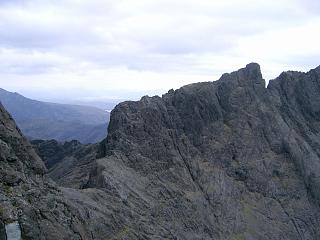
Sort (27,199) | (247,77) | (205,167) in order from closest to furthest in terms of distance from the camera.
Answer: (27,199) → (205,167) → (247,77)

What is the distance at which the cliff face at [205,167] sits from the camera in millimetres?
69312

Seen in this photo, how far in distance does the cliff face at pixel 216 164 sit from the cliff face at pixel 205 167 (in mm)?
211

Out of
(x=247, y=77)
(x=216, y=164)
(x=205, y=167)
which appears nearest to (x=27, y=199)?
(x=205, y=167)

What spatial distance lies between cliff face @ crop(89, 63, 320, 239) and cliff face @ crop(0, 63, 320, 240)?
0.69 ft

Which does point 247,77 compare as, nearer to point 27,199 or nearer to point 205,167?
point 205,167

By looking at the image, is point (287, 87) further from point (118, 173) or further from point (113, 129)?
point (118, 173)

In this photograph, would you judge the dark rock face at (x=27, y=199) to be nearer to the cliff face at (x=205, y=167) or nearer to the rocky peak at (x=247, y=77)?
the cliff face at (x=205, y=167)

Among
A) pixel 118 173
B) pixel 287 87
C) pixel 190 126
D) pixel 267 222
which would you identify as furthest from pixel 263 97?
pixel 118 173

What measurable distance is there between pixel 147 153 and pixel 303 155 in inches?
1462

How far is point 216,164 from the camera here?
330 feet

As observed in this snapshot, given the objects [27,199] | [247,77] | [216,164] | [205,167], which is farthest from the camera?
[247,77]

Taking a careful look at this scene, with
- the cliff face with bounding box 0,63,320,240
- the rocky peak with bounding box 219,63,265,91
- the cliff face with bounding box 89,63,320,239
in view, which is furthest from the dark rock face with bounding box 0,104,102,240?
the rocky peak with bounding box 219,63,265,91

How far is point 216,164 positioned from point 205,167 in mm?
3085

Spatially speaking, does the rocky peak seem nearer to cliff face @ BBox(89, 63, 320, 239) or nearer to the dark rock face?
cliff face @ BBox(89, 63, 320, 239)
